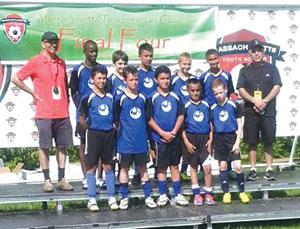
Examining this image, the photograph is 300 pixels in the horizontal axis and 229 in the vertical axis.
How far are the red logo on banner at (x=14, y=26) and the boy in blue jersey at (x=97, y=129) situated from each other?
2.14 metres

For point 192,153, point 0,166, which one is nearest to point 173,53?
point 192,153

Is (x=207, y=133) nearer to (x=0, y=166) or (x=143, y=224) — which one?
(x=143, y=224)

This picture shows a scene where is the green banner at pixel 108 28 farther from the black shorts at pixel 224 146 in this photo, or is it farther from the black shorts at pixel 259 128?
the black shorts at pixel 224 146

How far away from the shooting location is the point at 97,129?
802cm

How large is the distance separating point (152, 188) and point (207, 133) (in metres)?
0.99

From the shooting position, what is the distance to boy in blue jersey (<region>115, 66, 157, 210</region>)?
8086 mm

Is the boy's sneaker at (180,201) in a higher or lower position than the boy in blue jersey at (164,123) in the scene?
lower

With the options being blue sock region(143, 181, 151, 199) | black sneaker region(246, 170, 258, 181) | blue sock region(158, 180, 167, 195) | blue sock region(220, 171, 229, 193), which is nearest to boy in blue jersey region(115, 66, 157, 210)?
blue sock region(143, 181, 151, 199)

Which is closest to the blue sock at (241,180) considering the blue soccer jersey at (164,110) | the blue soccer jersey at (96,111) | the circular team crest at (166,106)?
the blue soccer jersey at (164,110)

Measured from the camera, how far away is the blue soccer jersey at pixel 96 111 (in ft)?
26.3

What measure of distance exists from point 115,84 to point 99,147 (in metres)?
0.88

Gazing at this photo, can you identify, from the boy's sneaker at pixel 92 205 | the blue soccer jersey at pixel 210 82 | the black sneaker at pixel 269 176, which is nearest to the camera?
the boy's sneaker at pixel 92 205

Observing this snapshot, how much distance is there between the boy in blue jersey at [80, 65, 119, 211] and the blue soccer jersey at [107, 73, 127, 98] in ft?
0.60

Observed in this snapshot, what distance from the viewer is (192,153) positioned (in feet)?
27.7
